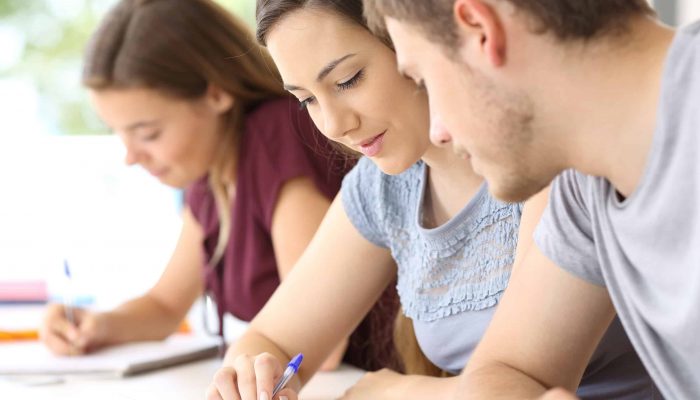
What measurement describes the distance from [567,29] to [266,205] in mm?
1090

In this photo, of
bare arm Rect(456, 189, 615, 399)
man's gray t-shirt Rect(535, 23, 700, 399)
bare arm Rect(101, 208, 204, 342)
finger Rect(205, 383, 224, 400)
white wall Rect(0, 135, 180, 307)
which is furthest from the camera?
white wall Rect(0, 135, 180, 307)

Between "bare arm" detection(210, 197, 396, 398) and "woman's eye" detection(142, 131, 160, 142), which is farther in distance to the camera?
"woman's eye" detection(142, 131, 160, 142)

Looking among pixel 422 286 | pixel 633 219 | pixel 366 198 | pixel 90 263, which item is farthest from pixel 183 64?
pixel 90 263

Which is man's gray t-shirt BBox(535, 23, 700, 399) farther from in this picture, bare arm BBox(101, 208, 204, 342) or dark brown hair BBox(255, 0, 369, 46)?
bare arm BBox(101, 208, 204, 342)

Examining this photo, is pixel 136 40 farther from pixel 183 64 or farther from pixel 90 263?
pixel 90 263

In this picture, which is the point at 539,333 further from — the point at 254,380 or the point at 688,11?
the point at 688,11

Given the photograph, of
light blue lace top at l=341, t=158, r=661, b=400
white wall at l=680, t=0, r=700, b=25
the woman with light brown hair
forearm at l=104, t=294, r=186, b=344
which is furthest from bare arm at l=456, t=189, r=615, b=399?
white wall at l=680, t=0, r=700, b=25

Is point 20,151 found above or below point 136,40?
below

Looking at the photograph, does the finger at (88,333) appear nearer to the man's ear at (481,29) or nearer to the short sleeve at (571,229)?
the short sleeve at (571,229)

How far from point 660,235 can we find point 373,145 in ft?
1.48

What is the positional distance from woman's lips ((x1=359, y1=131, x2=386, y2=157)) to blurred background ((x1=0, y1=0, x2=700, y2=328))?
2.32 m

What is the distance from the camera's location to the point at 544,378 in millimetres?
1150

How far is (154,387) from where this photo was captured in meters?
1.64

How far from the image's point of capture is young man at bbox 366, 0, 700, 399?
0.87 meters
